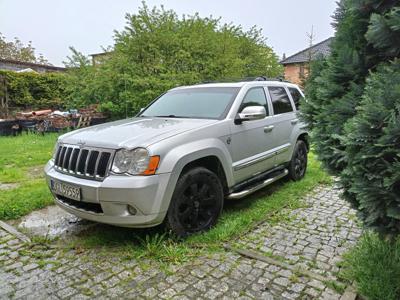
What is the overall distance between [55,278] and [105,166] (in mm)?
1063

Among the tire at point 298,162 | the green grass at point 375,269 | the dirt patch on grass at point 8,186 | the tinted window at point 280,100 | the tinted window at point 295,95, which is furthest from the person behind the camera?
the tinted window at point 295,95

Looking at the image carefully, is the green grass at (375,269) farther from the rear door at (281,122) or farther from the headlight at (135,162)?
the rear door at (281,122)

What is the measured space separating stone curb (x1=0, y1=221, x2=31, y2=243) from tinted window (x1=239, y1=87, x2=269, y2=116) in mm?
2954

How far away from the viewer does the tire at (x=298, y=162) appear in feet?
17.4

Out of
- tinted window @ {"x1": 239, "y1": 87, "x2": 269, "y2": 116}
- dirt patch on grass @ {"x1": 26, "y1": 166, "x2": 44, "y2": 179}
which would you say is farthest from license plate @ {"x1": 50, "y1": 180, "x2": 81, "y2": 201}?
dirt patch on grass @ {"x1": 26, "y1": 166, "x2": 44, "y2": 179}

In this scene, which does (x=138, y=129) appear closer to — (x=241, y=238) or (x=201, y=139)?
(x=201, y=139)

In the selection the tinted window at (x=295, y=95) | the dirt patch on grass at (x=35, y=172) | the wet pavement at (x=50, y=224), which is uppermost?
the tinted window at (x=295, y=95)

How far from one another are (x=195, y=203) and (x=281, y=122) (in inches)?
87.9

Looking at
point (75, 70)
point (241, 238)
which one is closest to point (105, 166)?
point (241, 238)

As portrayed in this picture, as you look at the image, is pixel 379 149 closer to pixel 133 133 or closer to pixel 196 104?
pixel 133 133

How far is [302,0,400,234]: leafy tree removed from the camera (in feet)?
5.57

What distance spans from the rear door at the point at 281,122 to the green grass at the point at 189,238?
73 centimetres

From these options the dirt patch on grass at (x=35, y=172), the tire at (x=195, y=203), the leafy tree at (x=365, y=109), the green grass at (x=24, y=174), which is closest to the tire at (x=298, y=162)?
the tire at (x=195, y=203)

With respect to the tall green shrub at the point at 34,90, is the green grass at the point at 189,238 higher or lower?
lower
